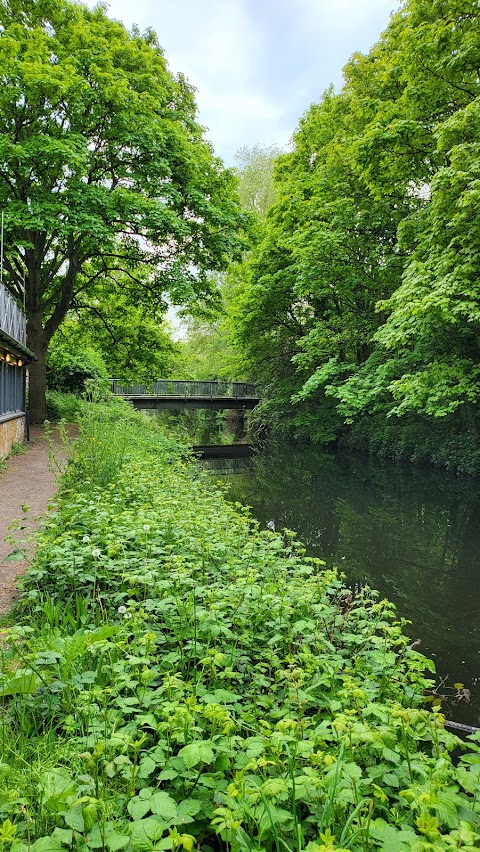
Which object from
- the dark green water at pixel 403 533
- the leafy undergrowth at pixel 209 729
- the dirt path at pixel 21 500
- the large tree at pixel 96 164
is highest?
the large tree at pixel 96 164

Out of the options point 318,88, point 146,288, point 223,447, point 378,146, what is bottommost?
point 223,447

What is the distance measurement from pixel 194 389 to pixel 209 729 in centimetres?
2793

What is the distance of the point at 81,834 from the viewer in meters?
1.65

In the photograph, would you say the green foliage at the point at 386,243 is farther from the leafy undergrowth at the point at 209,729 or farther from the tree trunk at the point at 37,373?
the tree trunk at the point at 37,373

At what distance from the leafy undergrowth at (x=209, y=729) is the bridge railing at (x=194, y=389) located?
81.1 feet

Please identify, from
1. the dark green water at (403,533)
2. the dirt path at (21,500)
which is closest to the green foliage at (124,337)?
the dark green water at (403,533)

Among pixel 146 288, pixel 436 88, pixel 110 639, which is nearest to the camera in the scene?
pixel 110 639

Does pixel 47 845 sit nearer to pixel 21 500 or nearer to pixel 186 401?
pixel 21 500

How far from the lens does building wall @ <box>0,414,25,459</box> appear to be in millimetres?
10531

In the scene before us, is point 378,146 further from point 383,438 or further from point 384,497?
point 383,438

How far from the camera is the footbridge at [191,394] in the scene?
27.4 m

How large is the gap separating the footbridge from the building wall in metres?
13.2

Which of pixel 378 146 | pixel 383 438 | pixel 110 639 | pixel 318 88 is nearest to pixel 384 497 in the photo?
pixel 383 438

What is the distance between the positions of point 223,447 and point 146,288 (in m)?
11.9
